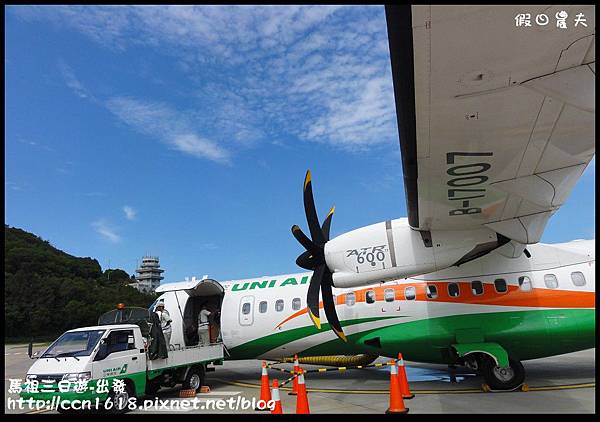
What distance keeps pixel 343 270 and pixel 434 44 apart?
5875 mm

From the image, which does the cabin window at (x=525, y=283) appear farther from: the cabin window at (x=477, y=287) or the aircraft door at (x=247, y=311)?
the aircraft door at (x=247, y=311)

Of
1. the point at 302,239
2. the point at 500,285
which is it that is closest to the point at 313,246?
the point at 302,239

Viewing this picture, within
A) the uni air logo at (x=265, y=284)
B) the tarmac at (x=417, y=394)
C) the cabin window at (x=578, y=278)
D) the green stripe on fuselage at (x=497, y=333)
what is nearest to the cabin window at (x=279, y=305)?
the uni air logo at (x=265, y=284)

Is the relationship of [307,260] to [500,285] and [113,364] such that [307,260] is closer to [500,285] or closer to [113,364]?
[113,364]

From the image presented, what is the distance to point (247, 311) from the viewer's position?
41.1 ft

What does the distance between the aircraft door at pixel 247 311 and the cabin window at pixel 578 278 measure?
8.20 meters

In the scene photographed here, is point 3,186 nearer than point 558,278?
Yes

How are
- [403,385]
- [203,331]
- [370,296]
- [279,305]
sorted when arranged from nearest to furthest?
[403,385]
[370,296]
[279,305]
[203,331]

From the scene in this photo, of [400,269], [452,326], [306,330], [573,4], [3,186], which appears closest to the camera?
[573,4]

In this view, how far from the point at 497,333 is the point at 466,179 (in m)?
5.20

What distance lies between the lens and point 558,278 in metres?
10.4
